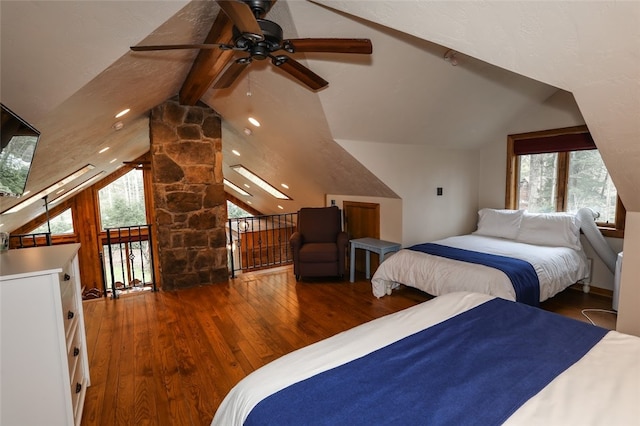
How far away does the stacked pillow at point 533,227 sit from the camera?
3609 millimetres

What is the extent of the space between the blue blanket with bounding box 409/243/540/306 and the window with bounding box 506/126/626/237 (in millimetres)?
1511

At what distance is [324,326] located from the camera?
3.06 metres

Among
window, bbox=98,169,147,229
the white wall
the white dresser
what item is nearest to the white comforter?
the white wall

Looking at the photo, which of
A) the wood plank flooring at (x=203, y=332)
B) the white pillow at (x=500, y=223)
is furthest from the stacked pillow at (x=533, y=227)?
the wood plank flooring at (x=203, y=332)

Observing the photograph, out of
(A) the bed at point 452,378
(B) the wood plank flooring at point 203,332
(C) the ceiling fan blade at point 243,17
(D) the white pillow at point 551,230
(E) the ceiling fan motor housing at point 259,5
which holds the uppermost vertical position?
(E) the ceiling fan motor housing at point 259,5

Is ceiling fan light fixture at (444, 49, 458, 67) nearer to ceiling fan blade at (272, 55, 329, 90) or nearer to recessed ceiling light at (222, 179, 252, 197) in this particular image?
ceiling fan blade at (272, 55, 329, 90)

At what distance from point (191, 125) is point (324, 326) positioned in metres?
3.13

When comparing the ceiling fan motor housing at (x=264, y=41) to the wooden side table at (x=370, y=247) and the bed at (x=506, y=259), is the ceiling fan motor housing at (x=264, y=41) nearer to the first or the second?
the bed at (x=506, y=259)

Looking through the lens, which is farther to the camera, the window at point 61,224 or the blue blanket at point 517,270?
the window at point 61,224

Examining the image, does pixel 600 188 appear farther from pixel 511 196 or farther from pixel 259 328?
pixel 259 328

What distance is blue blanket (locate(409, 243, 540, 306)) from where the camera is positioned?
2.79 m

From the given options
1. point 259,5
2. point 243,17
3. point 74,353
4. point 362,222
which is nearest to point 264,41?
point 259,5

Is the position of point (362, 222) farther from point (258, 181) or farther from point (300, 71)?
point (258, 181)

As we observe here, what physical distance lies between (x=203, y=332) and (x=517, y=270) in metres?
2.99
